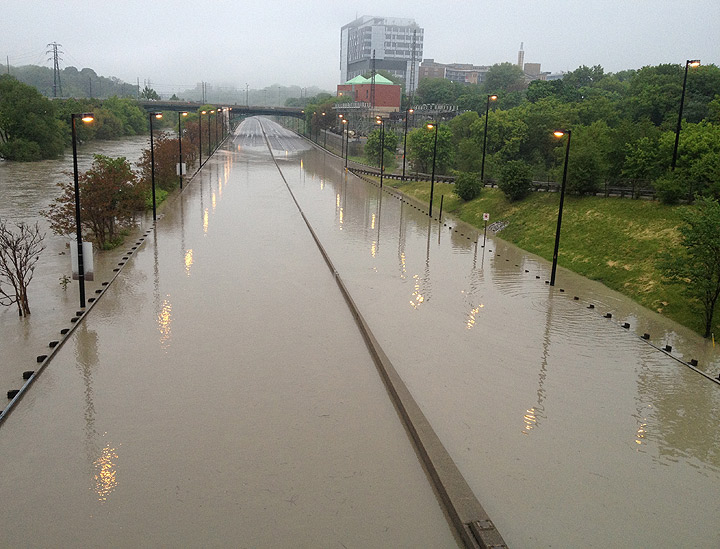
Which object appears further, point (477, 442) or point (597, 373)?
point (597, 373)

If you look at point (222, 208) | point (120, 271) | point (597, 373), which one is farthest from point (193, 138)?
point (597, 373)

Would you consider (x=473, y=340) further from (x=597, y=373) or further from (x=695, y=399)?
(x=695, y=399)

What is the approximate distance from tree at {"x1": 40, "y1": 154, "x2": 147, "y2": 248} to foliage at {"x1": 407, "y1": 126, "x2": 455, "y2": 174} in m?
32.4

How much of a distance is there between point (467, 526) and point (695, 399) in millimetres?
8014

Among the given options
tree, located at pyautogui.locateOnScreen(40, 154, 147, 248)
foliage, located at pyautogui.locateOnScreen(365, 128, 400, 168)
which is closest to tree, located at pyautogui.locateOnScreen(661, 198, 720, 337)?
tree, located at pyautogui.locateOnScreen(40, 154, 147, 248)

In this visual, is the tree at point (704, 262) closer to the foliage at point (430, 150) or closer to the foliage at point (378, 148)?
the foliage at point (430, 150)

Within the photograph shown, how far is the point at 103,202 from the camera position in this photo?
1034 inches

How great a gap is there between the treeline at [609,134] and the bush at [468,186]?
13.9ft

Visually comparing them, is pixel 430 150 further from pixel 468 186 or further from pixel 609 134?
pixel 609 134

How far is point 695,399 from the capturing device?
45.1 ft

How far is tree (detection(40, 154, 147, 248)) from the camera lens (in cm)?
2567

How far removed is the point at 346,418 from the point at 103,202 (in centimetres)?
1897

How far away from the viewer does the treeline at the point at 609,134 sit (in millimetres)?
30641

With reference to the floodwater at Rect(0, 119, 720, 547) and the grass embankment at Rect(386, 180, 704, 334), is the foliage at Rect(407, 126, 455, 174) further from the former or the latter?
the floodwater at Rect(0, 119, 720, 547)
